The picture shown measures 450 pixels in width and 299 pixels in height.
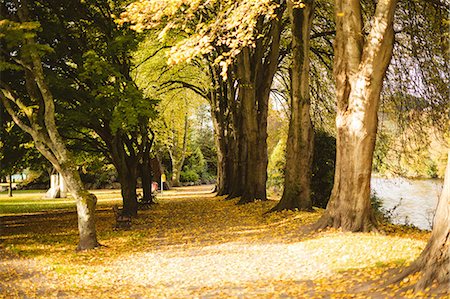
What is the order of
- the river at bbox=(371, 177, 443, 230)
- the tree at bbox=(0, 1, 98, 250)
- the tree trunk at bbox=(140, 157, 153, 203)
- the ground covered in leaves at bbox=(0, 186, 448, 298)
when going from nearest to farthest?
the ground covered in leaves at bbox=(0, 186, 448, 298) < the tree at bbox=(0, 1, 98, 250) < the river at bbox=(371, 177, 443, 230) < the tree trunk at bbox=(140, 157, 153, 203)

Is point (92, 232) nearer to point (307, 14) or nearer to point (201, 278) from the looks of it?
point (201, 278)

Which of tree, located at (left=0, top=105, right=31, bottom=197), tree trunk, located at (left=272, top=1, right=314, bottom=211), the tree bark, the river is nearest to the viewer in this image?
tree trunk, located at (left=272, top=1, right=314, bottom=211)

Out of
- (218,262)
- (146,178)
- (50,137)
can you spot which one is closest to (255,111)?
(146,178)

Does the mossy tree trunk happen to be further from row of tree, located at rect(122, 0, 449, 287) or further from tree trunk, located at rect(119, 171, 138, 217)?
tree trunk, located at rect(119, 171, 138, 217)

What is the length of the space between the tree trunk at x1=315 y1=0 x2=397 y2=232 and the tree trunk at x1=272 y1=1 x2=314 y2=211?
11.9 ft

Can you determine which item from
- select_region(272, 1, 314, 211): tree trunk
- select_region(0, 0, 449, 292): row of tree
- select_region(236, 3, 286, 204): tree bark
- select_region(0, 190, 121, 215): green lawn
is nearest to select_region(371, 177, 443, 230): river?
select_region(272, 1, 314, 211): tree trunk

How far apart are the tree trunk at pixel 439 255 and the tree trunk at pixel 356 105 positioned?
4.64m

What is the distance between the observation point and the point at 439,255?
19.5 ft

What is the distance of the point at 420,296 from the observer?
5688mm

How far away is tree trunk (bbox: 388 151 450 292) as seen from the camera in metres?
5.82

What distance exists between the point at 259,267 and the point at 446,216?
161 inches

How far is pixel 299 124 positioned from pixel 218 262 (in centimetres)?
679

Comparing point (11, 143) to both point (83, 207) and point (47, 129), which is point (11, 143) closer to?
point (47, 129)

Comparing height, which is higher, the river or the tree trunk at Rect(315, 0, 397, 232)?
the tree trunk at Rect(315, 0, 397, 232)
